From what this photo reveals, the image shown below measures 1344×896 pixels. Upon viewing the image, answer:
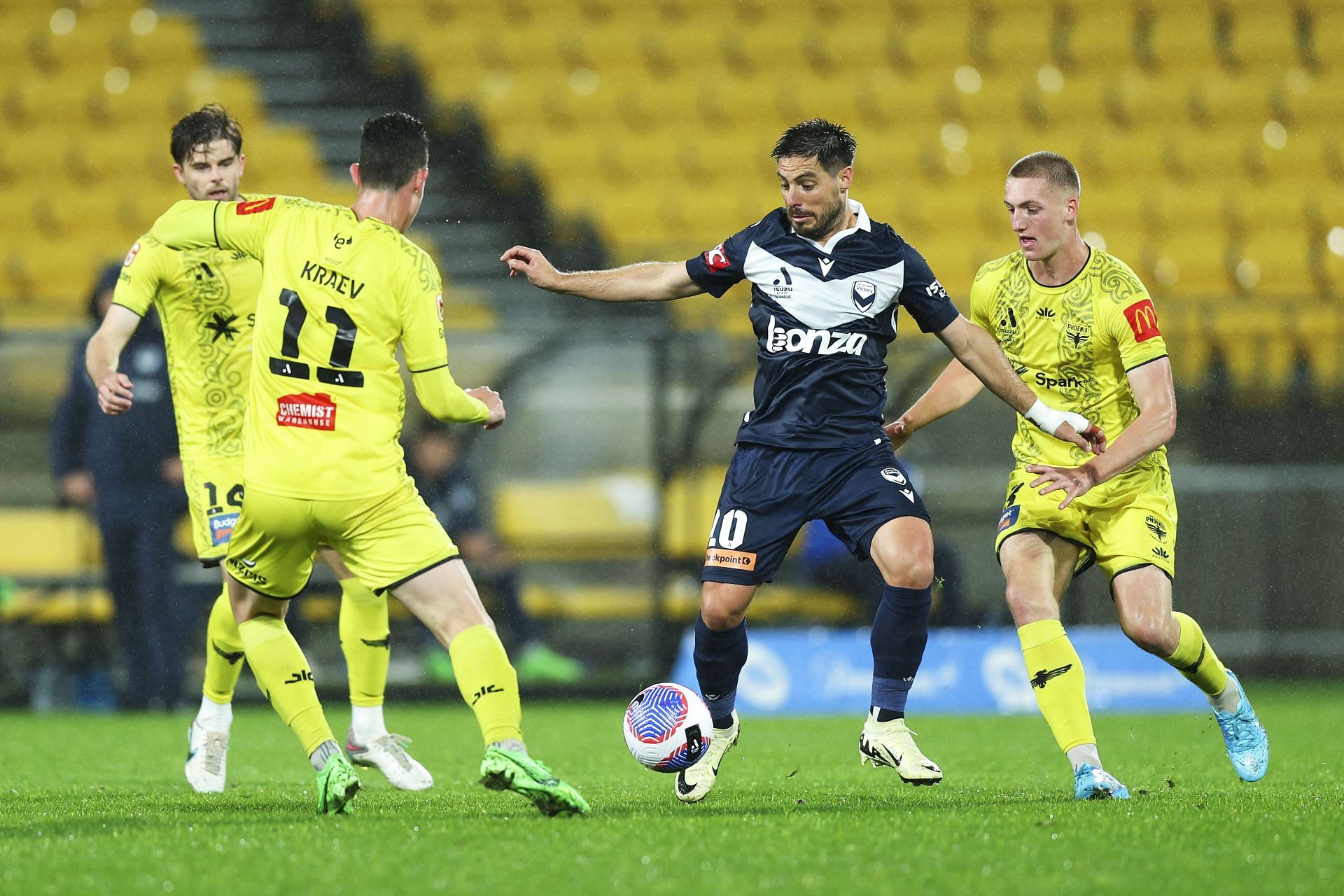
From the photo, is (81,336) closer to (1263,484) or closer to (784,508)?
(784,508)

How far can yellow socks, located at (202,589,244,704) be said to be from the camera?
19.6 feet

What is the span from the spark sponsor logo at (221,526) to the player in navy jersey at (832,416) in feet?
4.79

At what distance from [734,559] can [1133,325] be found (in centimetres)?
155

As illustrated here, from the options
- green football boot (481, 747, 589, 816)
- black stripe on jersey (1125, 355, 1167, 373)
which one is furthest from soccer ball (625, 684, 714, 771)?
black stripe on jersey (1125, 355, 1167, 373)

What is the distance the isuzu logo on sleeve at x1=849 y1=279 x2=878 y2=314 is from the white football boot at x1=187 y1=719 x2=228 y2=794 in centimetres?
274

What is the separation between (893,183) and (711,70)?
2.21 m

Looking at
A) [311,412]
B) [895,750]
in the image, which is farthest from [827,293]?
[311,412]

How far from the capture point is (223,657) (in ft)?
19.6

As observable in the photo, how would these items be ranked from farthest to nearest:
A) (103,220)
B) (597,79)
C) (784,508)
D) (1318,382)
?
1. (597,79)
2. (103,220)
3. (1318,382)
4. (784,508)

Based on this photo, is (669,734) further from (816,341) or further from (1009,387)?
(1009,387)

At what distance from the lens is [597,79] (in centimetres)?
1483

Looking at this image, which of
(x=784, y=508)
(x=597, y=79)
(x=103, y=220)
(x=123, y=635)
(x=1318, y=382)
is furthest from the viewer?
(x=597, y=79)

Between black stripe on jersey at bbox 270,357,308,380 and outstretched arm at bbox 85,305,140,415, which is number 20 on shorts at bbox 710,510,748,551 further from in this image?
outstretched arm at bbox 85,305,140,415

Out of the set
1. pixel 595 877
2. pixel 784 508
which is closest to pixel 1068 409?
pixel 784 508
